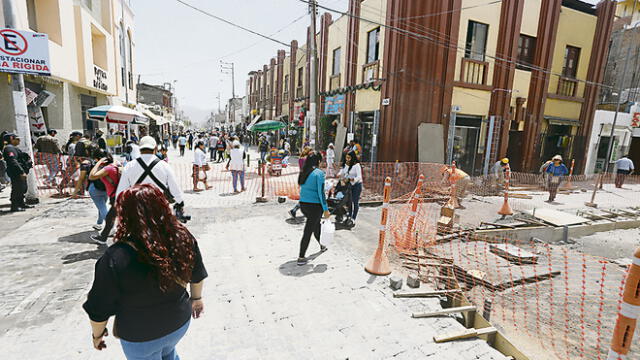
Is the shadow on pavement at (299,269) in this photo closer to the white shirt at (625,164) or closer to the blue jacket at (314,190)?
the blue jacket at (314,190)

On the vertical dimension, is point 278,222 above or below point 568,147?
below

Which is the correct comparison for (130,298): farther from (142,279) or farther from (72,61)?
(72,61)

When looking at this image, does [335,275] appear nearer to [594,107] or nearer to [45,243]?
[45,243]

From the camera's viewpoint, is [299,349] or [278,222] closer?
[299,349]

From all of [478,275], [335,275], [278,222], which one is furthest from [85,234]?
[478,275]

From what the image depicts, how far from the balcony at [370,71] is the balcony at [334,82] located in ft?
9.65

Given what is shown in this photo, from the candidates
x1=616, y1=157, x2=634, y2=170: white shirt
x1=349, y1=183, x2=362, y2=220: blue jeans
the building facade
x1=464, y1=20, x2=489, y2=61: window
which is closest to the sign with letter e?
the building facade

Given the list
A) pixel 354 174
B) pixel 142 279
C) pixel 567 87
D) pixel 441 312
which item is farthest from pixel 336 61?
pixel 142 279

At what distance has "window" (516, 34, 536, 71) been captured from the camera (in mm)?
15680

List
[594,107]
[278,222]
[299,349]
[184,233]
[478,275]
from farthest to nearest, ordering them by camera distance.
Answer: [594,107], [278,222], [478,275], [299,349], [184,233]

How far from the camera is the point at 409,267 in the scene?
17.1 feet

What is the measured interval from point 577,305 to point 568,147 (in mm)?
18235

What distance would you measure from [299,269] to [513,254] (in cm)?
447

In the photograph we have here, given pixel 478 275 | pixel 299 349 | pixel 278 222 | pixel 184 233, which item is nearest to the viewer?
pixel 184 233
